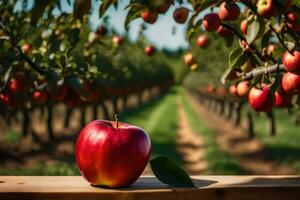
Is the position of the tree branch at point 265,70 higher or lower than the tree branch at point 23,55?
Result: lower

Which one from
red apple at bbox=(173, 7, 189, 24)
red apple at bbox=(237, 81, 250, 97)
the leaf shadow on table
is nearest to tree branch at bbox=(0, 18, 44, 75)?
red apple at bbox=(173, 7, 189, 24)

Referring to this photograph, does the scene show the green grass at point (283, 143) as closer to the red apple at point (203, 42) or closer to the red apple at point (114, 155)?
the red apple at point (203, 42)

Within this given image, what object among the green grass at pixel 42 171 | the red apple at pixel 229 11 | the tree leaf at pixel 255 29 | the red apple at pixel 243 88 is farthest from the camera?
the green grass at pixel 42 171

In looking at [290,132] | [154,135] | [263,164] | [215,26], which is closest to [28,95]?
[215,26]

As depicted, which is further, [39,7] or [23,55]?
[23,55]

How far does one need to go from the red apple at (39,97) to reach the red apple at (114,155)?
168cm

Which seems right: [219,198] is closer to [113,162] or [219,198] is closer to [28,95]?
[113,162]

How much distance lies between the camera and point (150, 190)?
Answer: 1.75m

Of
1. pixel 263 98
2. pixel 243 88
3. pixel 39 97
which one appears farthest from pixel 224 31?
pixel 39 97

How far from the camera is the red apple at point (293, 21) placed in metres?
2.18

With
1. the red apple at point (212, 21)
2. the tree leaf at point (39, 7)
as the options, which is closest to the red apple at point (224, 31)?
the red apple at point (212, 21)

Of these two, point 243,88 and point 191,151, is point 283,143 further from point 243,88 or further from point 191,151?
point 243,88

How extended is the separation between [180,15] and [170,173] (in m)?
1.02

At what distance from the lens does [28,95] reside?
11.8 feet
